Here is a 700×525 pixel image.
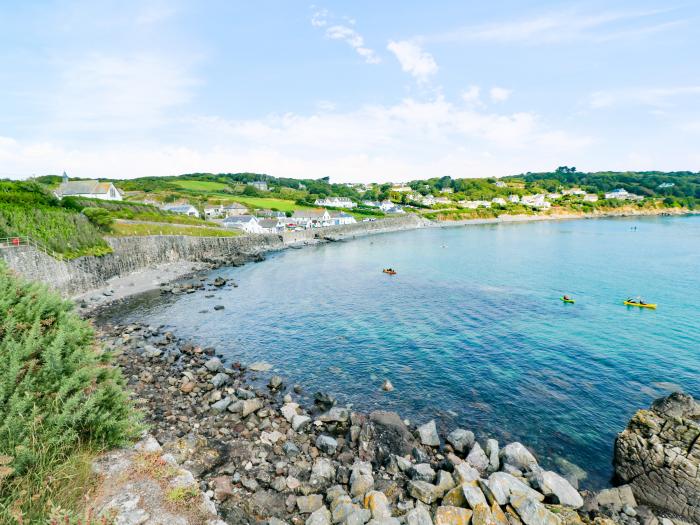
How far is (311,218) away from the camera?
154 meters

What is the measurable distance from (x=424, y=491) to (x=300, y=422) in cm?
774

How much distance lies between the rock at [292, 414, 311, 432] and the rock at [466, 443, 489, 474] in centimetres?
840

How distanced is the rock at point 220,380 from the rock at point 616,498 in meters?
21.2

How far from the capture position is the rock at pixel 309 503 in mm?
13914

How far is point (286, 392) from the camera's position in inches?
965

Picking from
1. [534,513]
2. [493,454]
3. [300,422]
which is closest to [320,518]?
[300,422]

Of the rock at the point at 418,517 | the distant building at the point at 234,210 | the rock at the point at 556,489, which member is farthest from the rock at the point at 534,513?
the distant building at the point at 234,210

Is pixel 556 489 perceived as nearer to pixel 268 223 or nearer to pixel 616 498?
pixel 616 498

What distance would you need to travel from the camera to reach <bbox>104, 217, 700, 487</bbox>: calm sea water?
74.4 ft

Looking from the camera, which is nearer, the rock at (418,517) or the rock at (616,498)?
the rock at (418,517)

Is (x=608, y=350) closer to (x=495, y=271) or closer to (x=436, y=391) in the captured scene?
(x=436, y=391)

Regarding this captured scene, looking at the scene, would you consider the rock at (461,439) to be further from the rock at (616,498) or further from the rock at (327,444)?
the rock at (327,444)

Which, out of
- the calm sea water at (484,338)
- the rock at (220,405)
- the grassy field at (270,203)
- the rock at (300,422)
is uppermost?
the grassy field at (270,203)

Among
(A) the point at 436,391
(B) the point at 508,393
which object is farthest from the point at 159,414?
(B) the point at 508,393
